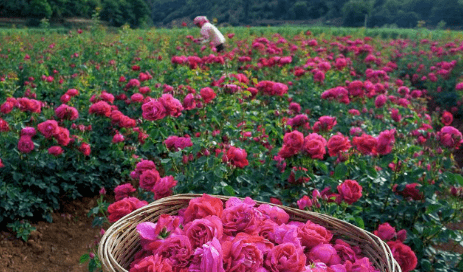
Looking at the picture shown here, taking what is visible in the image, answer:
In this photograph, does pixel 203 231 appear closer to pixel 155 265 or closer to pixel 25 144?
pixel 155 265

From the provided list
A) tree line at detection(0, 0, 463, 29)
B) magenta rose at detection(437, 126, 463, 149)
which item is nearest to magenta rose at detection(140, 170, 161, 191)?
magenta rose at detection(437, 126, 463, 149)

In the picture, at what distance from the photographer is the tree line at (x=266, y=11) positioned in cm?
3794

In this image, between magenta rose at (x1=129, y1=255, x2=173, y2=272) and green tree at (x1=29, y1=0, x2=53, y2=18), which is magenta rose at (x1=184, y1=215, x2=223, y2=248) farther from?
green tree at (x1=29, y1=0, x2=53, y2=18)

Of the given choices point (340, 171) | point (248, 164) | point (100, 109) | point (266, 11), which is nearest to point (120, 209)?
point (248, 164)

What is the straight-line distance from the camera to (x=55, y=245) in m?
2.88

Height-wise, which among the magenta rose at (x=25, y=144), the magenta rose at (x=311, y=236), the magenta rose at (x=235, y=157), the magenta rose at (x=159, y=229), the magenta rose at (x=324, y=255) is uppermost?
the magenta rose at (x=159, y=229)

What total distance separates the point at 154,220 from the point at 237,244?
16.9 inches

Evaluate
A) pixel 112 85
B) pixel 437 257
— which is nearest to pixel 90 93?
pixel 112 85

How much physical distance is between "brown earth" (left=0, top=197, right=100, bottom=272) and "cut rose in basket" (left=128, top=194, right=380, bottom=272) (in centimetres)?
194

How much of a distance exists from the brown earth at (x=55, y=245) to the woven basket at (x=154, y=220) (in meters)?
1.72

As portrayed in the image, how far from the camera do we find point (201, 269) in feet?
2.65

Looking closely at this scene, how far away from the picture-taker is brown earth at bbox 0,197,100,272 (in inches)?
104

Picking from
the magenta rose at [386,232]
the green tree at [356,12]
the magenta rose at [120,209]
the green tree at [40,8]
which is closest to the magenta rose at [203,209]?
the magenta rose at [120,209]

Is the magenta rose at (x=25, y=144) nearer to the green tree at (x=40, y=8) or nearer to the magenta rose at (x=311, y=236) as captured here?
the magenta rose at (x=311, y=236)
